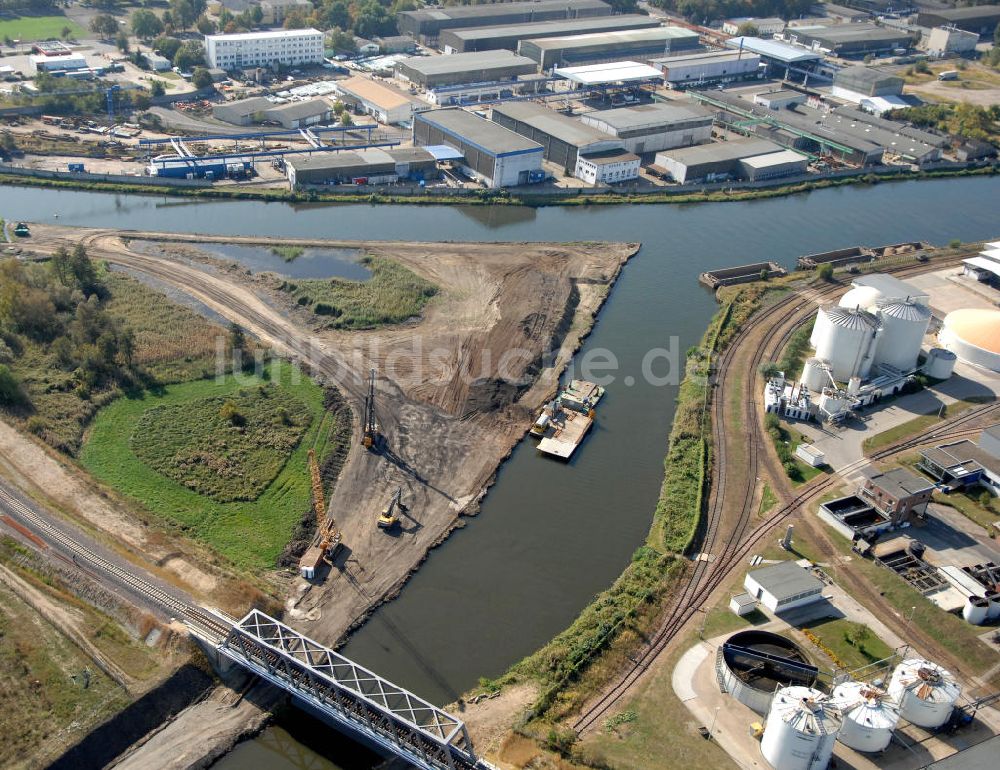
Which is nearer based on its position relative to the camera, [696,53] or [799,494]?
[799,494]

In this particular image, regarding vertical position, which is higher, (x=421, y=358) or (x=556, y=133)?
(x=556, y=133)

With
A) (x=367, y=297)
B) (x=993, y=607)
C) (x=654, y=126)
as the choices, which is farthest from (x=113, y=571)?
(x=654, y=126)

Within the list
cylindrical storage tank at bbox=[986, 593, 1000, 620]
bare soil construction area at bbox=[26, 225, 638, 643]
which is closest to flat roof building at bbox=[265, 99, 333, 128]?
bare soil construction area at bbox=[26, 225, 638, 643]

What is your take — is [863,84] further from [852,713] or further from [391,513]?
[852,713]

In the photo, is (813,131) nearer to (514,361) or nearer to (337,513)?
(514,361)

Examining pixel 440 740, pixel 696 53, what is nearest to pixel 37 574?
pixel 440 740

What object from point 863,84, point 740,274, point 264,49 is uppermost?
point 863,84

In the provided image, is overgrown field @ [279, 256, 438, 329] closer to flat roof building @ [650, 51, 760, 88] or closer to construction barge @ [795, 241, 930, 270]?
construction barge @ [795, 241, 930, 270]
